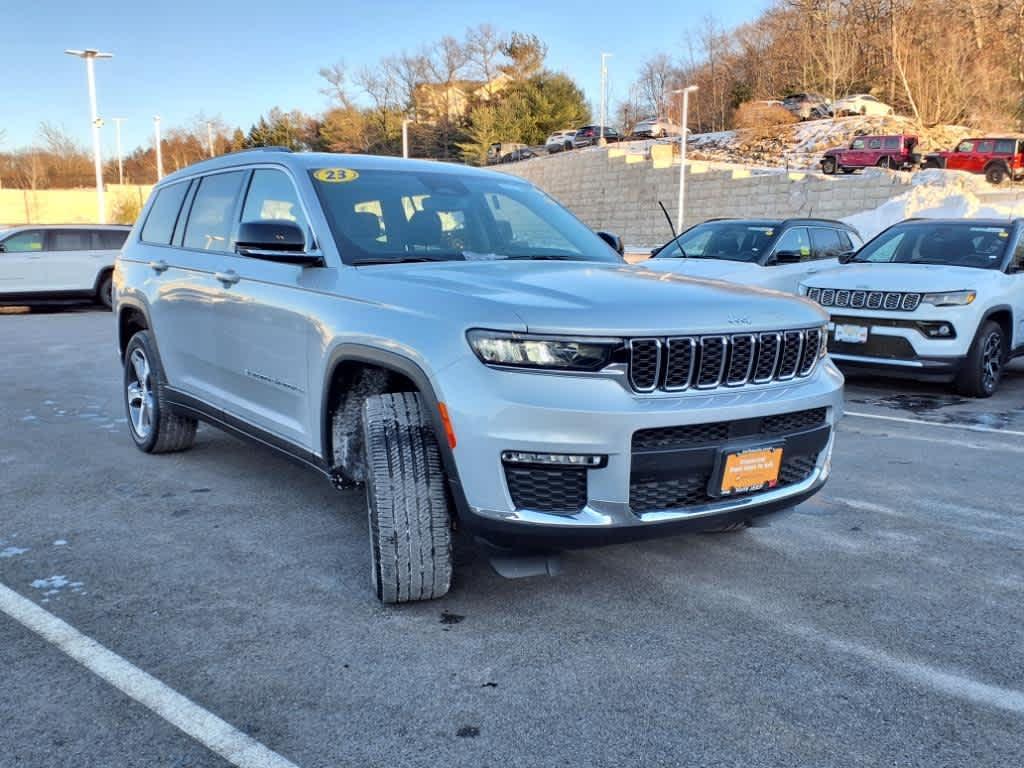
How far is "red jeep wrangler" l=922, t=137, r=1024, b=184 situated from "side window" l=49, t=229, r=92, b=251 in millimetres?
28955

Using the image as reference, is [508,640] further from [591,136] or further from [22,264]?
[591,136]

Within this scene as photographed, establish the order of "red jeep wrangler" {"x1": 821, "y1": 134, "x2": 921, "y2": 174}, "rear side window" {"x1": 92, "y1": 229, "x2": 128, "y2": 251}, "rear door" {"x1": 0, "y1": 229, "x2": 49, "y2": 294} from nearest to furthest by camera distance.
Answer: "rear door" {"x1": 0, "y1": 229, "x2": 49, "y2": 294} → "rear side window" {"x1": 92, "y1": 229, "x2": 128, "y2": 251} → "red jeep wrangler" {"x1": 821, "y1": 134, "x2": 921, "y2": 174}

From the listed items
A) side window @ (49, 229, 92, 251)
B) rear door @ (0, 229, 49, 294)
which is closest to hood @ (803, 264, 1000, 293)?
side window @ (49, 229, 92, 251)

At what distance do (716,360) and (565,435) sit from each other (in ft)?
2.16

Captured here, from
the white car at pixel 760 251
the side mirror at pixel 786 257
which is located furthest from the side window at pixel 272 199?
the side mirror at pixel 786 257

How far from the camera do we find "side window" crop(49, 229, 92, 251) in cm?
1661

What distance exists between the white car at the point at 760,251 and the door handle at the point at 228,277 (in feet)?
19.5

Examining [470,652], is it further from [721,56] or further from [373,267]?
[721,56]

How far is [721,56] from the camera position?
72875 mm

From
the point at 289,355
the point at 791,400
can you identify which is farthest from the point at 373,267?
the point at 791,400

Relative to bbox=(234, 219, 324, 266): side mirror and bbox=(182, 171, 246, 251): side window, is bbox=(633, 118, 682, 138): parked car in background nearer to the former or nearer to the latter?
bbox=(182, 171, 246, 251): side window

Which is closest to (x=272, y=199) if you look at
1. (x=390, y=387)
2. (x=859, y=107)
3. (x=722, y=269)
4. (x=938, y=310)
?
(x=390, y=387)

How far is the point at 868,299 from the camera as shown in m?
8.03

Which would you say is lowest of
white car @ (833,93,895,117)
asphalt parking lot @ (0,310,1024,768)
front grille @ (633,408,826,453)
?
asphalt parking lot @ (0,310,1024,768)
